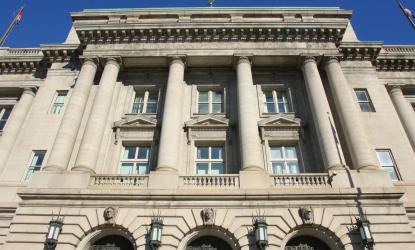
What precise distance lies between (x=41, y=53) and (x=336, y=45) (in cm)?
2232

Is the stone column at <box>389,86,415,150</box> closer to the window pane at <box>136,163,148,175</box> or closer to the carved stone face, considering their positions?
the window pane at <box>136,163,148,175</box>

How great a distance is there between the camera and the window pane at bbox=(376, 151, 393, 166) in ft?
66.5

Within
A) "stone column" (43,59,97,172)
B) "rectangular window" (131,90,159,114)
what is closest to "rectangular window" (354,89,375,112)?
"rectangular window" (131,90,159,114)

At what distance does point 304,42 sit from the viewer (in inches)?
954

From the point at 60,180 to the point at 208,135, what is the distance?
8.65 m

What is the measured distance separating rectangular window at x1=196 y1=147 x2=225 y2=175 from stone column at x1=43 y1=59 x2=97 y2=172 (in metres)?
7.33

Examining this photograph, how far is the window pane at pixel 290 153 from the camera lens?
67.7 feet

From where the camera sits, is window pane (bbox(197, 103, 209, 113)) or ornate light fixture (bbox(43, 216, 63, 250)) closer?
ornate light fixture (bbox(43, 216, 63, 250))

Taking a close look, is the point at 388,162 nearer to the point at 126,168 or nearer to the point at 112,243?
the point at 126,168

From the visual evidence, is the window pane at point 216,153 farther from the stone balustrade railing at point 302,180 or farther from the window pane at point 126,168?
the window pane at point 126,168

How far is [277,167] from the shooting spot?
19891 mm

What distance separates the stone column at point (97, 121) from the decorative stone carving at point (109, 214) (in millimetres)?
2855

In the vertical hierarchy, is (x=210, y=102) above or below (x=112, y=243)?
above

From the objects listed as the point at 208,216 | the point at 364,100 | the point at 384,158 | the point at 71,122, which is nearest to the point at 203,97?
the point at 71,122
